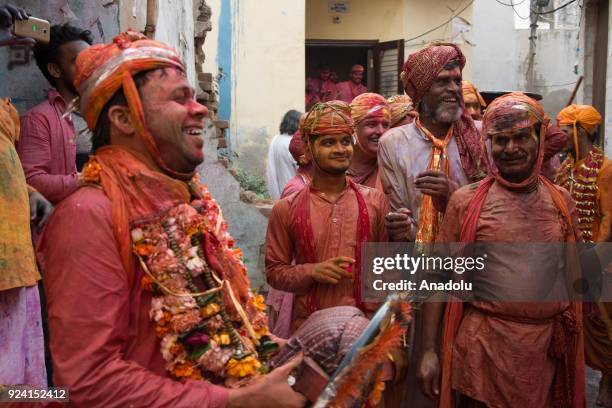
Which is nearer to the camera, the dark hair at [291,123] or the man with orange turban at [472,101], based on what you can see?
the man with orange turban at [472,101]

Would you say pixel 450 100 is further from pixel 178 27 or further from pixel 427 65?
pixel 178 27

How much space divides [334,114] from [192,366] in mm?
2260

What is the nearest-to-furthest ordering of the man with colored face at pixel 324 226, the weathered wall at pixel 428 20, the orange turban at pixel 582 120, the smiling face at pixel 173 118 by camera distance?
the smiling face at pixel 173 118, the man with colored face at pixel 324 226, the orange turban at pixel 582 120, the weathered wall at pixel 428 20

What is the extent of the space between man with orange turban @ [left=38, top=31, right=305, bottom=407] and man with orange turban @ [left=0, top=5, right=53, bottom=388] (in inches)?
31.7

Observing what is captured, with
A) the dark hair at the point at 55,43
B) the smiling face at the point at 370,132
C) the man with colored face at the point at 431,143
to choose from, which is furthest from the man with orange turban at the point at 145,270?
the smiling face at the point at 370,132

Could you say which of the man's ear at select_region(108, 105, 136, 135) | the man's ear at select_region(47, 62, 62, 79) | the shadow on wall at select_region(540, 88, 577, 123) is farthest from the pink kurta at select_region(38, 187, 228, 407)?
the shadow on wall at select_region(540, 88, 577, 123)

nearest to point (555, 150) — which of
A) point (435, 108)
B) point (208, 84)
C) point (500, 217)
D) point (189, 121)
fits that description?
point (435, 108)

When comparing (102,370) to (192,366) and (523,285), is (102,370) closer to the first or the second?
(192,366)

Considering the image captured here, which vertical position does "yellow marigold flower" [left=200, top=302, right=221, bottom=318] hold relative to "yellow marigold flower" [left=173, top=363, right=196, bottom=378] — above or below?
above

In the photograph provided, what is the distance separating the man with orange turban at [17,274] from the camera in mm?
2848

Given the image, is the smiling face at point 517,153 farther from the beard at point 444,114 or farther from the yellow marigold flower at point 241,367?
the yellow marigold flower at point 241,367

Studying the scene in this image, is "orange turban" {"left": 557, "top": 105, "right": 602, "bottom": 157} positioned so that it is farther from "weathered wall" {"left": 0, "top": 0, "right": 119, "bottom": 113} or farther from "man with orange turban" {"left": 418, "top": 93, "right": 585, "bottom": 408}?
"weathered wall" {"left": 0, "top": 0, "right": 119, "bottom": 113}

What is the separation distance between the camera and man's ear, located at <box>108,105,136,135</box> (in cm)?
221

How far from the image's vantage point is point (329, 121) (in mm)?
4039
